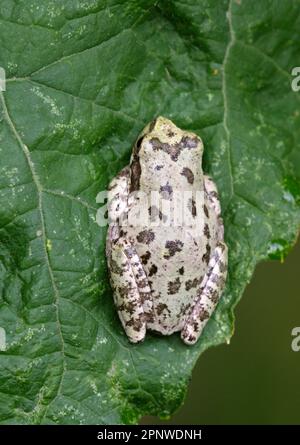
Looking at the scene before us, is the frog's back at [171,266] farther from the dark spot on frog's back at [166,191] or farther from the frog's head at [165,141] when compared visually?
the frog's head at [165,141]

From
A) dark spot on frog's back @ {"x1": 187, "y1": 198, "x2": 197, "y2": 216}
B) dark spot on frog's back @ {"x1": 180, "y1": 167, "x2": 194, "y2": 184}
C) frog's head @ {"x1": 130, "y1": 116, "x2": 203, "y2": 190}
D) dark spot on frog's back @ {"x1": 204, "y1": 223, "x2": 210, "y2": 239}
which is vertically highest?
frog's head @ {"x1": 130, "y1": 116, "x2": 203, "y2": 190}

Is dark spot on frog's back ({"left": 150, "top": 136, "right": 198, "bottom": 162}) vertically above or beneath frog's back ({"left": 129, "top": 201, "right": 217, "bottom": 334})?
above

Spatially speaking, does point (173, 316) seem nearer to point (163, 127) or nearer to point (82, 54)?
point (163, 127)

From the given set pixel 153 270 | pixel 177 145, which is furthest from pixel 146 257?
pixel 177 145

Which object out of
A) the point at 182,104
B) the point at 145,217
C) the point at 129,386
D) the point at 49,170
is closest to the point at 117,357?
the point at 129,386

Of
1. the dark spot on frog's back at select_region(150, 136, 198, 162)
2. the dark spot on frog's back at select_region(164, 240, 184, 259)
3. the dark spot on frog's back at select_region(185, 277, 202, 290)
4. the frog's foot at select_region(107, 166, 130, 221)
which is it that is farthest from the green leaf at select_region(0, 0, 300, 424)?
the dark spot on frog's back at select_region(164, 240, 184, 259)

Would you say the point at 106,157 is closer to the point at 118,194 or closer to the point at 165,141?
the point at 118,194

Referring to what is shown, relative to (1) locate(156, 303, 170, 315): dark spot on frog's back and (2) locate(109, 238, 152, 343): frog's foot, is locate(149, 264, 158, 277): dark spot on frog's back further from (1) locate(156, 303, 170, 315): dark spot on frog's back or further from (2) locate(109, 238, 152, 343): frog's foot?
(1) locate(156, 303, 170, 315): dark spot on frog's back
